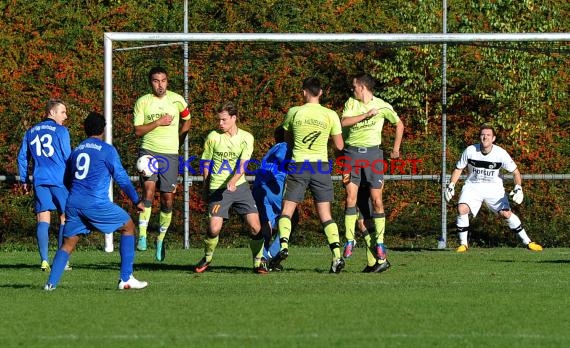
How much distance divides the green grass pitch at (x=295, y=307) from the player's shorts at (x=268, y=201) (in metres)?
0.68

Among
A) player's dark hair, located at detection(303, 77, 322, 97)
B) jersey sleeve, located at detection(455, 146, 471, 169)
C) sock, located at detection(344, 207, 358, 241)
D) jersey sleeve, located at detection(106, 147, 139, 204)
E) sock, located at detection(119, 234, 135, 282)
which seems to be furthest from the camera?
jersey sleeve, located at detection(455, 146, 471, 169)

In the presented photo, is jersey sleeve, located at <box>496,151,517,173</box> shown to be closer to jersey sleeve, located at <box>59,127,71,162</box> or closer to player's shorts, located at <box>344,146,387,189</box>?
player's shorts, located at <box>344,146,387,189</box>

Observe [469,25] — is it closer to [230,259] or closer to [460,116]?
[460,116]

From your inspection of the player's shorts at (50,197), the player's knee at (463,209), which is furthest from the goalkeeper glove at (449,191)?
the player's shorts at (50,197)

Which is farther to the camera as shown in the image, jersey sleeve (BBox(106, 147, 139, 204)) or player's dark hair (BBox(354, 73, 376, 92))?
player's dark hair (BBox(354, 73, 376, 92))

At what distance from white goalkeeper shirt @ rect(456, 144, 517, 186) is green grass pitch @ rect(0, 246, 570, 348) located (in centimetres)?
323

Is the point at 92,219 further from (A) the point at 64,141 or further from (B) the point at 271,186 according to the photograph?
(B) the point at 271,186

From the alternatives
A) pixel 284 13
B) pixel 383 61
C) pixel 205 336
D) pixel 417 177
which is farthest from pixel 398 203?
pixel 205 336

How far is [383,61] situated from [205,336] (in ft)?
37.1

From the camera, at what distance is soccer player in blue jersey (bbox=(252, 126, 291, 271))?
544 inches

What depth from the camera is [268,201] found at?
46.0 ft

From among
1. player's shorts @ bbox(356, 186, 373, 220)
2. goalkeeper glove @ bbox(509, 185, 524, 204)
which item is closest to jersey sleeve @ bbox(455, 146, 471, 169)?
goalkeeper glove @ bbox(509, 185, 524, 204)

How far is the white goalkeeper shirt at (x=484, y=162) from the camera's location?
17594 millimetres

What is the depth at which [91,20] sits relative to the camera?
19.5 m
